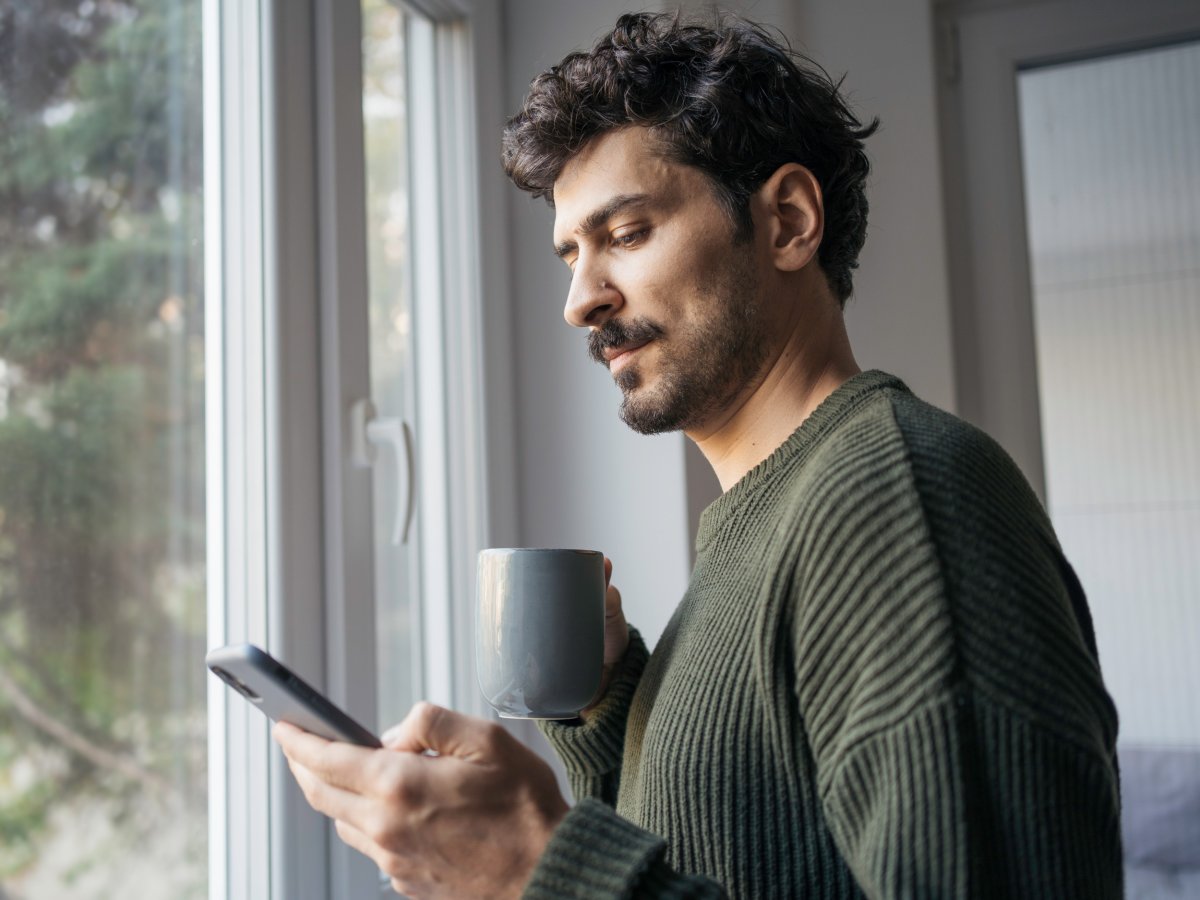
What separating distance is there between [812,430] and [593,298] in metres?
0.21

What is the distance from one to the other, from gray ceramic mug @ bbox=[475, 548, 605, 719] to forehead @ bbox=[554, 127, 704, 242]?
297 millimetres

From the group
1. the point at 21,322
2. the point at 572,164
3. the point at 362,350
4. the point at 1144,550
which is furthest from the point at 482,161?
the point at 1144,550

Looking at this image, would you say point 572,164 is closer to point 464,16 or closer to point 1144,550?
point 464,16

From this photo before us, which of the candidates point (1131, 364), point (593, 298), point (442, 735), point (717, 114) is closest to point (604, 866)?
point (442, 735)

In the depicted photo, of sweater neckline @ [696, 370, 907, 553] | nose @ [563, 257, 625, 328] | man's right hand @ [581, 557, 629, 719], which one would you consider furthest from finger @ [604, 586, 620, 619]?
nose @ [563, 257, 625, 328]

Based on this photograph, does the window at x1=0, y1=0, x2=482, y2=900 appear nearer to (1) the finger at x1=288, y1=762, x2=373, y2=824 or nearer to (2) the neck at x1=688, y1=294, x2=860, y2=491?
(1) the finger at x1=288, y1=762, x2=373, y2=824

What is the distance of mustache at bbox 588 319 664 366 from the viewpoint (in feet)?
2.65

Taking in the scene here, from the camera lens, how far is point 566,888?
1.70ft

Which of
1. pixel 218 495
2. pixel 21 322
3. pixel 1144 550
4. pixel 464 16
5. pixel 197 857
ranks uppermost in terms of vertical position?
pixel 464 16

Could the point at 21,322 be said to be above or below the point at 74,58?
below

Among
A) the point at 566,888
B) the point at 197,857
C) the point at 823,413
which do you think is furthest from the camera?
the point at 197,857

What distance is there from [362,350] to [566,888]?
78 cm

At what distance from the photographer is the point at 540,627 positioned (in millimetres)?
688

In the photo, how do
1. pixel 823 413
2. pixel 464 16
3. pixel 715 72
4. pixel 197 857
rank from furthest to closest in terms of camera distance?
1. pixel 464 16
2. pixel 197 857
3. pixel 715 72
4. pixel 823 413
